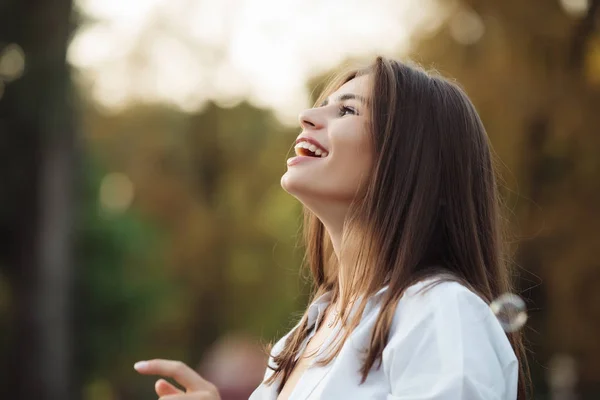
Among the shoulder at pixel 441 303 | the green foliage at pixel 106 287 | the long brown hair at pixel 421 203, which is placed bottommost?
the green foliage at pixel 106 287

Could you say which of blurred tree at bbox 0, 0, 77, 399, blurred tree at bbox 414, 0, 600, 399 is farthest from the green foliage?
blurred tree at bbox 414, 0, 600, 399

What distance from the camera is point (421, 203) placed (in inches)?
82.0

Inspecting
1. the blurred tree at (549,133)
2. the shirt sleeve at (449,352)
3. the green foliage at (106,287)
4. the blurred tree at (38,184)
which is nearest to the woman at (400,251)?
the shirt sleeve at (449,352)

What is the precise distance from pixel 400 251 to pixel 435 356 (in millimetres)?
363

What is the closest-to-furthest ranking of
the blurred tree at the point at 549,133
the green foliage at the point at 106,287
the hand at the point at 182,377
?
1. the hand at the point at 182,377
2. the blurred tree at the point at 549,133
3. the green foliage at the point at 106,287

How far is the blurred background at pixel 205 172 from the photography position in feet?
31.6

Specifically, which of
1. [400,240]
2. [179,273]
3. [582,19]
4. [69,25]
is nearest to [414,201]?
[400,240]

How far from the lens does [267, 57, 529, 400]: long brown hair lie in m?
2.05

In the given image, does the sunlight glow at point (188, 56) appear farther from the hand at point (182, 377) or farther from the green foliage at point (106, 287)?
the hand at point (182, 377)

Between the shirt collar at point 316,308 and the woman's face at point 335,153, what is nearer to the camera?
the woman's face at point 335,153

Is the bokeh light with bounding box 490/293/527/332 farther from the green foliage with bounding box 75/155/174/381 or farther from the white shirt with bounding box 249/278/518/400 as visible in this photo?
the green foliage with bounding box 75/155/174/381

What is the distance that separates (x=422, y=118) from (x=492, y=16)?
8572mm

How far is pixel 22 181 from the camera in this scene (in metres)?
13.6

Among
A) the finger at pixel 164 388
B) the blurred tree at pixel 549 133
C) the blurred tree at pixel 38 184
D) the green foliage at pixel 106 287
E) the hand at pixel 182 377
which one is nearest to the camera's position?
the hand at pixel 182 377
